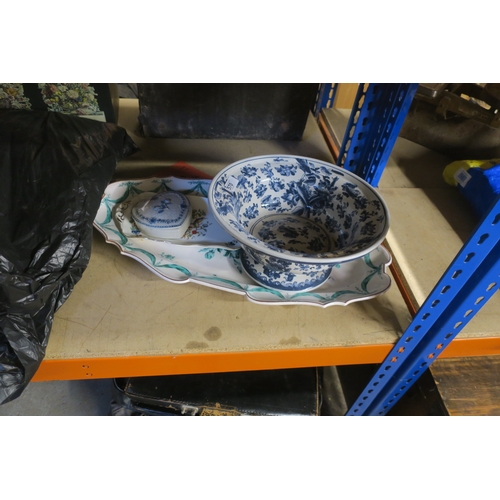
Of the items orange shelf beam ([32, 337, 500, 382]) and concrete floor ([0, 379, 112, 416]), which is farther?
concrete floor ([0, 379, 112, 416])

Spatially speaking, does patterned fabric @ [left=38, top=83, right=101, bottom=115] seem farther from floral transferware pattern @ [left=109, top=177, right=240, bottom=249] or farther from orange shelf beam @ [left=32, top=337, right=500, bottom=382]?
orange shelf beam @ [left=32, top=337, right=500, bottom=382]

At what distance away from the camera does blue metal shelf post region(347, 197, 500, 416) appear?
1.22 feet

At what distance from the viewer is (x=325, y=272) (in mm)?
514

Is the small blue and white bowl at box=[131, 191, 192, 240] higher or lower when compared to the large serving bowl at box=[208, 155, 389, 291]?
lower

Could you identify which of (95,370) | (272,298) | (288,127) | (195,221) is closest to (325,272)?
(272,298)

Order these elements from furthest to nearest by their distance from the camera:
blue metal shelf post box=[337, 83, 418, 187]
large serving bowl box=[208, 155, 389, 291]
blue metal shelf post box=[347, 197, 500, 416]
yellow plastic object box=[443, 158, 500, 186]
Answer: yellow plastic object box=[443, 158, 500, 186]
blue metal shelf post box=[337, 83, 418, 187]
large serving bowl box=[208, 155, 389, 291]
blue metal shelf post box=[347, 197, 500, 416]

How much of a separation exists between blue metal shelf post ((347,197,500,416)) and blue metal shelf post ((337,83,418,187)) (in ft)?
0.99

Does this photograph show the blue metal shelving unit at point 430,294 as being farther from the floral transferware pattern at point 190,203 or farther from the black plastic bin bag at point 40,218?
the black plastic bin bag at point 40,218

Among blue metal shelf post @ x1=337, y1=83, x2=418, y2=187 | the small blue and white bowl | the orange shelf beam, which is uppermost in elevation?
blue metal shelf post @ x1=337, y1=83, x2=418, y2=187

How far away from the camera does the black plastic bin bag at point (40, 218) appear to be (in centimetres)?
39

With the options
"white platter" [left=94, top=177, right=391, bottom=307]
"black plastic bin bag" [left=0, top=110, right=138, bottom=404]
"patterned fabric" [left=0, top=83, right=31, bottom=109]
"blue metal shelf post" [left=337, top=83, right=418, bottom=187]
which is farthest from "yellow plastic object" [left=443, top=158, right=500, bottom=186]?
"patterned fabric" [left=0, top=83, right=31, bottom=109]

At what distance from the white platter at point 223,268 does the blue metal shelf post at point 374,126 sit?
21cm

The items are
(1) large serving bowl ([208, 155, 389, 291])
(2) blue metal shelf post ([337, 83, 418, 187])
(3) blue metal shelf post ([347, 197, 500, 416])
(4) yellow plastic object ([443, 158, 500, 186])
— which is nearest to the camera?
(3) blue metal shelf post ([347, 197, 500, 416])

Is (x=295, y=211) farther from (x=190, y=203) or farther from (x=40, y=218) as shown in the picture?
(x=40, y=218)
